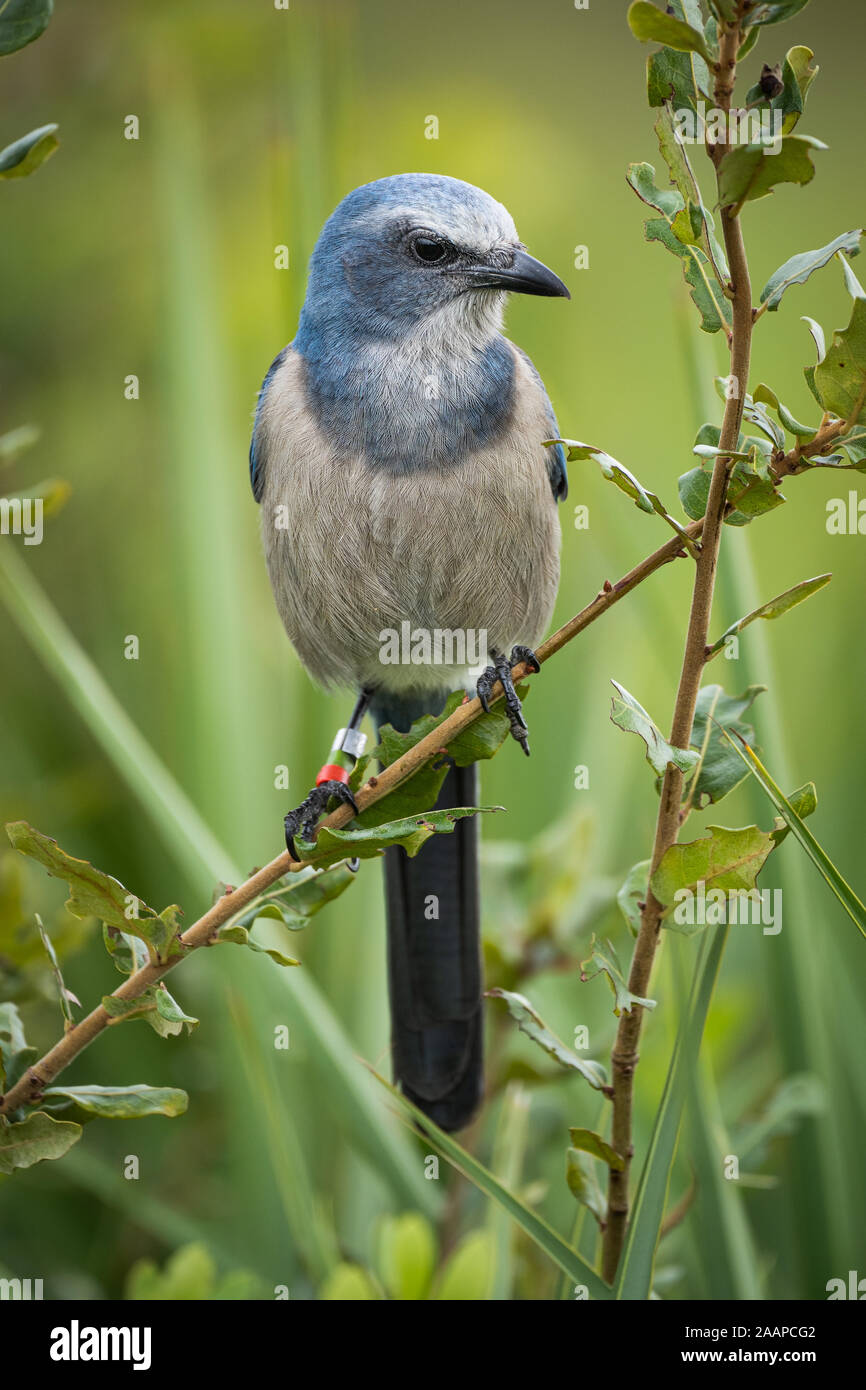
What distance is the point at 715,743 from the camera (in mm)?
1347

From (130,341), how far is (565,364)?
1.19 metres

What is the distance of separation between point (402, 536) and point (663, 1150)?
975 millimetres

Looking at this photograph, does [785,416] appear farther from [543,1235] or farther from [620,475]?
[543,1235]

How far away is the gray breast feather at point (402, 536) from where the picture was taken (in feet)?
6.31

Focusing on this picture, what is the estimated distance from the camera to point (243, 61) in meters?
3.44

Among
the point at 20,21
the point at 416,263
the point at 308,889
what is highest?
the point at 416,263

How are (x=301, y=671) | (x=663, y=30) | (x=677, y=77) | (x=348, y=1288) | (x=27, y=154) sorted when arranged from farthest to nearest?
(x=301, y=671), (x=348, y=1288), (x=27, y=154), (x=677, y=77), (x=663, y=30)

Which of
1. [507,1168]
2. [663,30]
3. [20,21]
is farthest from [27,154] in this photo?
[507,1168]

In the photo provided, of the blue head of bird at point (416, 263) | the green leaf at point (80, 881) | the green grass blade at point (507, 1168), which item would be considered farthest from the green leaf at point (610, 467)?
the green grass blade at point (507, 1168)

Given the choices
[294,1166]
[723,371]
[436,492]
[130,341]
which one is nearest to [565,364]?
[723,371]

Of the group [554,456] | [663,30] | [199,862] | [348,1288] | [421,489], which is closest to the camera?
[663,30]

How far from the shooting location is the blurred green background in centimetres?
204

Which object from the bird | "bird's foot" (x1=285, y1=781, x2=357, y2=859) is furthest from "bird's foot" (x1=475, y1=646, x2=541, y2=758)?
"bird's foot" (x1=285, y1=781, x2=357, y2=859)

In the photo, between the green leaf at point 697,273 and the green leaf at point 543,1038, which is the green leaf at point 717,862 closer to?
the green leaf at point 543,1038
